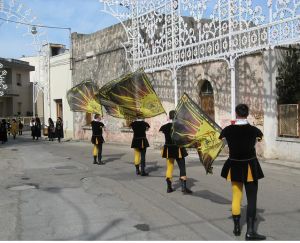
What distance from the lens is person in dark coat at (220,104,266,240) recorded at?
5.82 meters

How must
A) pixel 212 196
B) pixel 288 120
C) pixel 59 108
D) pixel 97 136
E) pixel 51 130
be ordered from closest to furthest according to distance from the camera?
1. pixel 212 196
2. pixel 288 120
3. pixel 97 136
4. pixel 51 130
5. pixel 59 108

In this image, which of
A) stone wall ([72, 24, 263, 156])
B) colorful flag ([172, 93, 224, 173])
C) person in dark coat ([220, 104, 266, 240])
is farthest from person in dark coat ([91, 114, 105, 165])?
person in dark coat ([220, 104, 266, 240])

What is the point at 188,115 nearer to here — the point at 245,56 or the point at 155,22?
the point at 245,56

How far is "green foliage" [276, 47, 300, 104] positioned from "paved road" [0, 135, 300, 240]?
2.29m

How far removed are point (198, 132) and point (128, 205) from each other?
1791mm

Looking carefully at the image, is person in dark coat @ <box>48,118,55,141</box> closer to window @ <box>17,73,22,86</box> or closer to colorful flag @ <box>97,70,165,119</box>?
colorful flag @ <box>97,70,165,119</box>

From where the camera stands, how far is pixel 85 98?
46.5 feet

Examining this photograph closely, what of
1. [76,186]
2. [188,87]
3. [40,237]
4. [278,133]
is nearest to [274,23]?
[278,133]

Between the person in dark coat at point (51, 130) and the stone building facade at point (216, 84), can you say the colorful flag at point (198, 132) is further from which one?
the person in dark coat at point (51, 130)

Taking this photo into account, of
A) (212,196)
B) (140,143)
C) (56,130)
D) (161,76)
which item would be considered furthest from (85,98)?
(56,130)

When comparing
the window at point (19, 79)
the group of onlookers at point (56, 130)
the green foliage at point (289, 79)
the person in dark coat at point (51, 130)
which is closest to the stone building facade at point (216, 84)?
the green foliage at point (289, 79)

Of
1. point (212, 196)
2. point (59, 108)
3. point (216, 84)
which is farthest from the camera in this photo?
point (59, 108)

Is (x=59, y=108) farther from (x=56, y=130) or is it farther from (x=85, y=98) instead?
(x=85, y=98)

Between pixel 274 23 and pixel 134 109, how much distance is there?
447 centimetres
